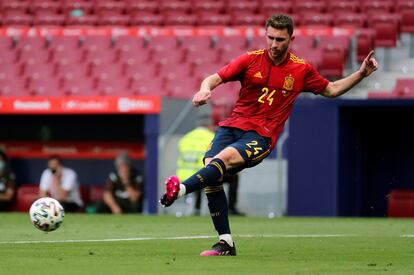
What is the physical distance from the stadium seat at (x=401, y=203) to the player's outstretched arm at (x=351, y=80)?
868 centimetres

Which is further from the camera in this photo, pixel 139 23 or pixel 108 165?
pixel 139 23

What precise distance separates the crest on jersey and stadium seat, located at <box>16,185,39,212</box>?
35.4ft

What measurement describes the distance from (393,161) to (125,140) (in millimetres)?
5116

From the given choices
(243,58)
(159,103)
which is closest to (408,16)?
(159,103)

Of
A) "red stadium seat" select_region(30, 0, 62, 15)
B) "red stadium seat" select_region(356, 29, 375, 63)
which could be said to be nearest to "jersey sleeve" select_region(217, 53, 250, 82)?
"red stadium seat" select_region(356, 29, 375, 63)

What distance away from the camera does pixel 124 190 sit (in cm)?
1853

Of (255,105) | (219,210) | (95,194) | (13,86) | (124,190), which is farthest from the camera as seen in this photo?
(13,86)

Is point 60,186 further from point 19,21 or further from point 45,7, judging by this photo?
point 45,7

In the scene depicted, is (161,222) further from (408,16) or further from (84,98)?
(408,16)

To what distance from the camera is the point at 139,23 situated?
2500 cm

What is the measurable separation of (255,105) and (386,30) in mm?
13357

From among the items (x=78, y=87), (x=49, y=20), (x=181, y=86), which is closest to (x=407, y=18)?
(x=181, y=86)

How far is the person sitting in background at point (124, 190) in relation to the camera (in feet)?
60.4

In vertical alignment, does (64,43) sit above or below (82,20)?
below
